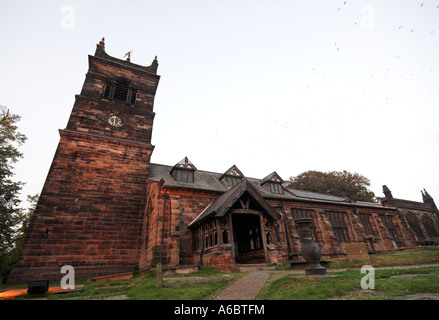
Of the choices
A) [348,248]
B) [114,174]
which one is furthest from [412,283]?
[114,174]

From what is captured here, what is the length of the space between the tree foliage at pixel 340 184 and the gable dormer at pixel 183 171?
30.6 m

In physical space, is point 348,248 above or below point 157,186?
below

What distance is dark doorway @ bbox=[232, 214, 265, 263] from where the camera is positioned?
1664 centimetres

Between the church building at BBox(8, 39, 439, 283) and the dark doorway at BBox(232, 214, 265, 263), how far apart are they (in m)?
A: 0.09

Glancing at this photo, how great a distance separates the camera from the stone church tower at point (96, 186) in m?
14.6

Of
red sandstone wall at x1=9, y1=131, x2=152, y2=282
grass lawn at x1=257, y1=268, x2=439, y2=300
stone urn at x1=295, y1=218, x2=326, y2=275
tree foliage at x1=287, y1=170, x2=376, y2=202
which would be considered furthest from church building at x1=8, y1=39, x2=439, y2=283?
tree foliage at x1=287, y1=170, x2=376, y2=202

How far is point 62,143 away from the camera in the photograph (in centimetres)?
1803

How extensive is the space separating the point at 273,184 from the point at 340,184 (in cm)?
2410

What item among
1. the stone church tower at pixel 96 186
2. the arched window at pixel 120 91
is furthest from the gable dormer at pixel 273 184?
the arched window at pixel 120 91

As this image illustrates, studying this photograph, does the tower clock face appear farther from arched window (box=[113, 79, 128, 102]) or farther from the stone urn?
the stone urn

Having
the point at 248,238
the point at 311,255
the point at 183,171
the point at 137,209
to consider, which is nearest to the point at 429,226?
the point at 248,238

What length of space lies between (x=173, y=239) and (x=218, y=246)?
4539mm
